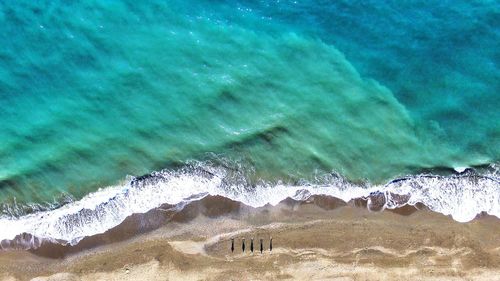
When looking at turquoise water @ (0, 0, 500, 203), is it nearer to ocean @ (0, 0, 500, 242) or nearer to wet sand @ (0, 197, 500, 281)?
ocean @ (0, 0, 500, 242)

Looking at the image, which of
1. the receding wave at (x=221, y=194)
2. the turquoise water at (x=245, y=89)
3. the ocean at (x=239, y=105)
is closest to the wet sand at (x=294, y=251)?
the receding wave at (x=221, y=194)

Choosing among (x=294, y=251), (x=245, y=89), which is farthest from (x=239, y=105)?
(x=294, y=251)

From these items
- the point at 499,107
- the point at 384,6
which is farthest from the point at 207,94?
the point at 499,107

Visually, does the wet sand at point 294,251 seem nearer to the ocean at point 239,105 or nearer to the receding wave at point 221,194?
the receding wave at point 221,194

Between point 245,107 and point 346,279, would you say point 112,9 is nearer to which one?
point 245,107

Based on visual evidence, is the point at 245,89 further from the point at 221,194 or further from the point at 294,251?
the point at 294,251

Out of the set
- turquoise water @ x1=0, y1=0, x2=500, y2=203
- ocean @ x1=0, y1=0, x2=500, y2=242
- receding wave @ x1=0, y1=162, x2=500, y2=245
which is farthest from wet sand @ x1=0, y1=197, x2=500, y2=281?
turquoise water @ x1=0, y1=0, x2=500, y2=203

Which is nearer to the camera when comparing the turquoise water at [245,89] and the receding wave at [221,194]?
the receding wave at [221,194]
